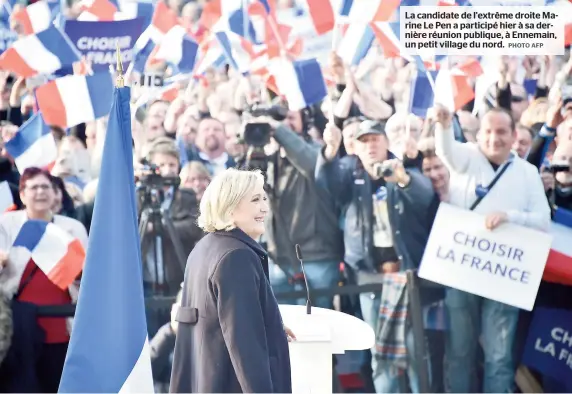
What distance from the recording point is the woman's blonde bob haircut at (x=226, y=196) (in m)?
3.87

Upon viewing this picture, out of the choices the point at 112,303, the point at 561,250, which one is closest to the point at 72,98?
the point at 112,303

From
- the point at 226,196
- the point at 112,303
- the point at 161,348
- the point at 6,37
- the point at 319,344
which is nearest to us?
the point at 226,196

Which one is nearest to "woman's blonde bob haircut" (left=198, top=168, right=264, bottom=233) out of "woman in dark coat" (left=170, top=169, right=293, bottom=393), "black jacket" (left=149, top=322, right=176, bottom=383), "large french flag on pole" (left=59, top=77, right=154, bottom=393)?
"woman in dark coat" (left=170, top=169, right=293, bottom=393)

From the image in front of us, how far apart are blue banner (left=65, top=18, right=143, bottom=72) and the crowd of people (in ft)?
2.03

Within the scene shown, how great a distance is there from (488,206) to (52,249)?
2794 mm

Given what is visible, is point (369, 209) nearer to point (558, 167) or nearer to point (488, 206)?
point (488, 206)

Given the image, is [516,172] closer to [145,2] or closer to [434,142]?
[434,142]

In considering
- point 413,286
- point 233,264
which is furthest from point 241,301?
point 413,286

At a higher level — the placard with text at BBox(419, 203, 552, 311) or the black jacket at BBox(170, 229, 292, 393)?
the black jacket at BBox(170, 229, 292, 393)

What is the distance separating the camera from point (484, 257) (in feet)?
21.7

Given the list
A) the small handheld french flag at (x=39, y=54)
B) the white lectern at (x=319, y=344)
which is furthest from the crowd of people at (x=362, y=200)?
the white lectern at (x=319, y=344)

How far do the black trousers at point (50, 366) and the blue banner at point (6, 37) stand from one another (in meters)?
1.99

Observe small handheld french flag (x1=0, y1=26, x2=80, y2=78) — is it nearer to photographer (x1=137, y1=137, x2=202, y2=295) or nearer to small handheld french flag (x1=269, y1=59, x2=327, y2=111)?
photographer (x1=137, y1=137, x2=202, y2=295)

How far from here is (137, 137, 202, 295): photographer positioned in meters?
6.82
